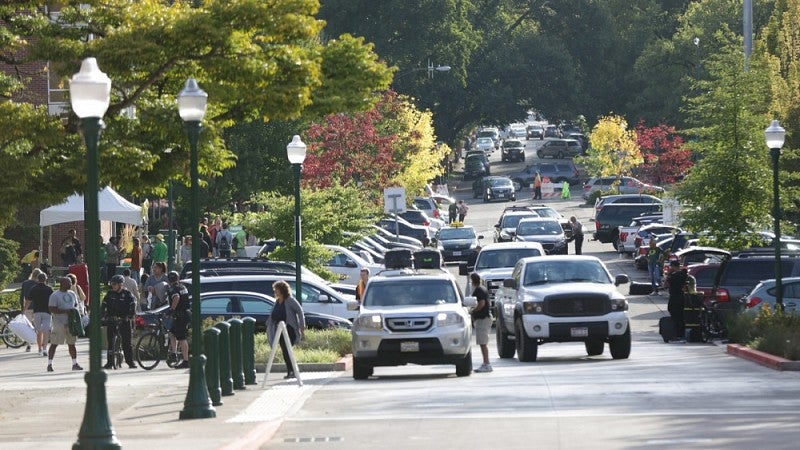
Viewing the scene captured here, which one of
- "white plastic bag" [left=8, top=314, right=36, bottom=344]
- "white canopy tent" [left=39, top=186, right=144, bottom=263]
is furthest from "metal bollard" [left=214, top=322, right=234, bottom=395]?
"white canopy tent" [left=39, top=186, right=144, bottom=263]

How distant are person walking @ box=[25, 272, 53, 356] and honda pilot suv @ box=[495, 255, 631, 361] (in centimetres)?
893

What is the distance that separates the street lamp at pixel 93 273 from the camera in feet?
48.2

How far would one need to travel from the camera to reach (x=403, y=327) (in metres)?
25.2

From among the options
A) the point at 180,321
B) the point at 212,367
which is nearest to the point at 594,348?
the point at 180,321

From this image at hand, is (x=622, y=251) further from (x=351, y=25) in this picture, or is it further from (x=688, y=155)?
(x=351, y=25)

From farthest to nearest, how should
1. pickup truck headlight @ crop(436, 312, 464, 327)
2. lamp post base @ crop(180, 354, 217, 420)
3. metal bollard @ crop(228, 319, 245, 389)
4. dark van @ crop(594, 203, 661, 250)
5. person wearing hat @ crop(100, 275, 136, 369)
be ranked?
dark van @ crop(594, 203, 661, 250)
person wearing hat @ crop(100, 275, 136, 369)
pickup truck headlight @ crop(436, 312, 464, 327)
metal bollard @ crop(228, 319, 245, 389)
lamp post base @ crop(180, 354, 217, 420)

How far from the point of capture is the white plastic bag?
3234cm

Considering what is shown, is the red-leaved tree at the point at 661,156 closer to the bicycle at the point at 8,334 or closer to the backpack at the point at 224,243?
the backpack at the point at 224,243

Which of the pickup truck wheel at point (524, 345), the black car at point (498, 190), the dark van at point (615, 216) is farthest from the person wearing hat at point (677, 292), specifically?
the black car at point (498, 190)

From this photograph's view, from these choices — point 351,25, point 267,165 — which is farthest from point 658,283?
point 351,25

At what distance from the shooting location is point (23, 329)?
3241 centimetres

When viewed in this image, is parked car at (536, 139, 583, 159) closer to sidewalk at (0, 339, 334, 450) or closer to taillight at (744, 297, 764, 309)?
taillight at (744, 297, 764, 309)

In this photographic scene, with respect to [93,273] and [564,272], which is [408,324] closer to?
[564,272]

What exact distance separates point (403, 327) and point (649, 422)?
784cm
